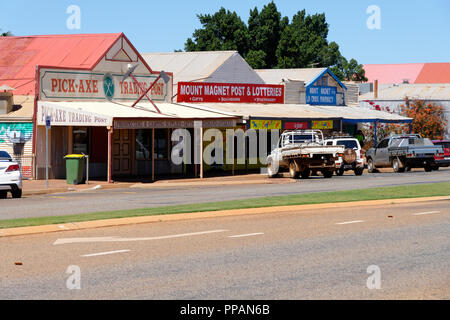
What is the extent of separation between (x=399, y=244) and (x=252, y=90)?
103 feet

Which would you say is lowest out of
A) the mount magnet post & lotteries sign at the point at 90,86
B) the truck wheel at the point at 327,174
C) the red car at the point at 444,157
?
the truck wheel at the point at 327,174

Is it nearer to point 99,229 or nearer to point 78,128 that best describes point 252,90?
point 78,128

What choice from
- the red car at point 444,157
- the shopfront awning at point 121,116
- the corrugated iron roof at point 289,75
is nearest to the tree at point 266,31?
the corrugated iron roof at point 289,75

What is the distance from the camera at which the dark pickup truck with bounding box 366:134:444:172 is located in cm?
3794

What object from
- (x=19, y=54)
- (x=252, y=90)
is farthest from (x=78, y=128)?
(x=252, y=90)

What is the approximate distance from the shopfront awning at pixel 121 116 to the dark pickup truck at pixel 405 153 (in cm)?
808

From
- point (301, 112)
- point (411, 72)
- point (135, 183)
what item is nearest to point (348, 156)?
point (135, 183)

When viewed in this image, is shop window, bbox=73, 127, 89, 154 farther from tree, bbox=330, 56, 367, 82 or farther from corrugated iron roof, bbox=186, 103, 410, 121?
tree, bbox=330, 56, 367, 82

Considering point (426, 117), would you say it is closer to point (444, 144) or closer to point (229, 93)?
point (444, 144)

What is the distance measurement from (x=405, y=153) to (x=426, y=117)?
21.8m

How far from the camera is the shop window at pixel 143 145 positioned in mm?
37531

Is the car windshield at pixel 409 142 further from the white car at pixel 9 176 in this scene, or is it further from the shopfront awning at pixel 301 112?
the white car at pixel 9 176

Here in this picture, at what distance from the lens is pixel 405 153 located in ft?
125

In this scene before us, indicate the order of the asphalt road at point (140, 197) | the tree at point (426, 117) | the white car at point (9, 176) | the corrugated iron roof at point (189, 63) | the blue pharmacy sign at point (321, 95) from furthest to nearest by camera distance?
the tree at point (426, 117)
the corrugated iron roof at point (189, 63)
the blue pharmacy sign at point (321, 95)
the white car at point (9, 176)
the asphalt road at point (140, 197)
